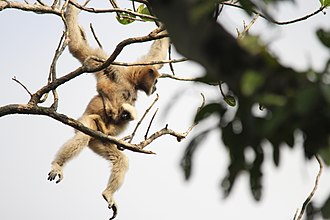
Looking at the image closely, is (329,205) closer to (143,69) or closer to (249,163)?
(249,163)

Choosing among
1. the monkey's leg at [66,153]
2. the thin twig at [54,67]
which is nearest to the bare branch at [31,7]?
the thin twig at [54,67]

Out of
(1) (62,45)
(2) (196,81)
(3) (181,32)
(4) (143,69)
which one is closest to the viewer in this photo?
(3) (181,32)

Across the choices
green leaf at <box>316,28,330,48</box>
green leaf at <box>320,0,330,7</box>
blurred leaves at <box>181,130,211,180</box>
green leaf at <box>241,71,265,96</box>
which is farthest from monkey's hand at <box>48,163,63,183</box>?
green leaf at <box>241,71,265,96</box>

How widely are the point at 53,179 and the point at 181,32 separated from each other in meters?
7.64

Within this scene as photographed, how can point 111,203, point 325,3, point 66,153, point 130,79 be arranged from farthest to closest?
point 130,79 < point 111,203 < point 66,153 < point 325,3

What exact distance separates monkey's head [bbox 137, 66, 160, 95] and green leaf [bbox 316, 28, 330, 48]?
9365 millimetres

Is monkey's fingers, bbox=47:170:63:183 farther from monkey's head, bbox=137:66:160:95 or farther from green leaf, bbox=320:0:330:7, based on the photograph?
green leaf, bbox=320:0:330:7

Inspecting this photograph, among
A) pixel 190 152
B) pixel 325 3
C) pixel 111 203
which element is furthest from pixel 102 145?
pixel 190 152

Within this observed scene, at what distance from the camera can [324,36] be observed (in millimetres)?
1487

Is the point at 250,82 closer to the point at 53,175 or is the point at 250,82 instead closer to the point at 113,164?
the point at 53,175

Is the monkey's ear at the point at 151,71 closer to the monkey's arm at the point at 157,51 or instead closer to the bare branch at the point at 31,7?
the monkey's arm at the point at 157,51

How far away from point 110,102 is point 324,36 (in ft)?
30.5

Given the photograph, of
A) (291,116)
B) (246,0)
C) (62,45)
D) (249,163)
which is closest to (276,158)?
(249,163)

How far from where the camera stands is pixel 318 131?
1.38 m
